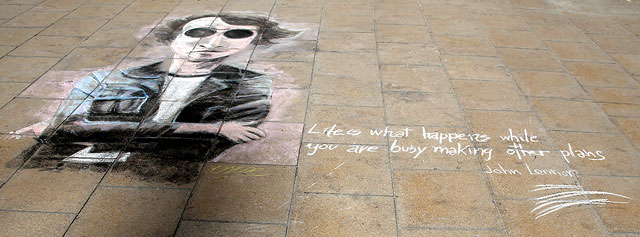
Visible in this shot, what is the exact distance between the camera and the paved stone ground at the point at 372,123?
3568 mm

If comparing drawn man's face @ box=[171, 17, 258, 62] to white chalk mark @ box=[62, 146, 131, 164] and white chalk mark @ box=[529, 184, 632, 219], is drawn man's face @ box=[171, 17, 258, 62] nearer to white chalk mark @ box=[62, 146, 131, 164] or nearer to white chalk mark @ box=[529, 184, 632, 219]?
white chalk mark @ box=[62, 146, 131, 164]

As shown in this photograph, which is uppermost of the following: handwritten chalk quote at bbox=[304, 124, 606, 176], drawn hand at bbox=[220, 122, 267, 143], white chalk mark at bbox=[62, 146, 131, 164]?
drawn hand at bbox=[220, 122, 267, 143]

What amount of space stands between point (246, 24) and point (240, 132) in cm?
319

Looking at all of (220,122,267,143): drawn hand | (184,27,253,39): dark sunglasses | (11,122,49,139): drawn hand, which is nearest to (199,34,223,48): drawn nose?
(184,27,253,39): dark sunglasses

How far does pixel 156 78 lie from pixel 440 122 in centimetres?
336

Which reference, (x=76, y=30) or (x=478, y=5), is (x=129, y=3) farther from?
(x=478, y=5)

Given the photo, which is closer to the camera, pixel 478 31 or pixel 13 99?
pixel 13 99

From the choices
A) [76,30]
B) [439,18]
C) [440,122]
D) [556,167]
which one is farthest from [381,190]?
[76,30]

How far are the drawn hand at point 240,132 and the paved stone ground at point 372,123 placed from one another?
0.14m

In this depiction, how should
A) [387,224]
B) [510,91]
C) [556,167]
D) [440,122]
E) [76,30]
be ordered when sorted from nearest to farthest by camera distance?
1. [387,224]
2. [556,167]
3. [440,122]
4. [510,91]
5. [76,30]

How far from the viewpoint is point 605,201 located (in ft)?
12.5

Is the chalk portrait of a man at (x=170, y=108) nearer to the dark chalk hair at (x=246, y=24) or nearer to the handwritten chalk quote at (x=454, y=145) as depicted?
the dark chalk hair at (x=246, y=24)

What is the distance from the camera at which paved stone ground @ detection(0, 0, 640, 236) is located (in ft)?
11.7

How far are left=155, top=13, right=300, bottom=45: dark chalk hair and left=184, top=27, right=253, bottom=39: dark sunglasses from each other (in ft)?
0.54
